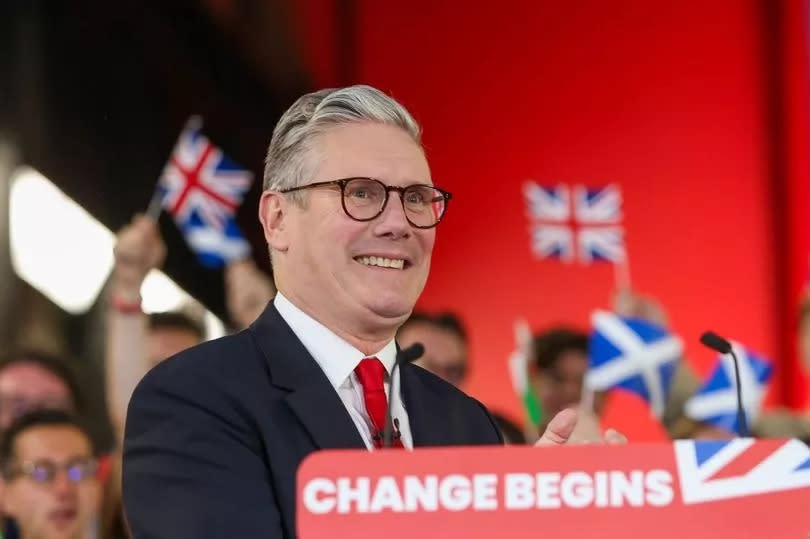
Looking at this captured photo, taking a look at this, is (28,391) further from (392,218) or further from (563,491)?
(563,491)

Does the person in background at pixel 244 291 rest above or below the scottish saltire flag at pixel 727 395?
above

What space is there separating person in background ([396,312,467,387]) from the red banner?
2893mm

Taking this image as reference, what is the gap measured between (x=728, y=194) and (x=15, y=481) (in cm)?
353

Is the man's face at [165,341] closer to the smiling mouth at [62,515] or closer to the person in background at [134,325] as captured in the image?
the person in background at [134,325]

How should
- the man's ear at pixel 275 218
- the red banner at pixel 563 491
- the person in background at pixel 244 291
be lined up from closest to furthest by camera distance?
the red banner at pixel 563 491
the man's ear at pixel 275 218
the person in background at pixel 244 291

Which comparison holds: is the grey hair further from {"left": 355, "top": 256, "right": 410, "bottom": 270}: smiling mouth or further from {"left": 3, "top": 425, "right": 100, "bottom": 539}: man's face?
{"left": 3, "top": 425, "right": 100, "bottom": 539}: man's face

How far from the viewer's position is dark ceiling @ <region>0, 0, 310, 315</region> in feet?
11.6

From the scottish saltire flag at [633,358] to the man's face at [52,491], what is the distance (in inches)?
78.6

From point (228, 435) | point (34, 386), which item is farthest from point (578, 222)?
point (228, 435)

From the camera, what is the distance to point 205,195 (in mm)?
4492

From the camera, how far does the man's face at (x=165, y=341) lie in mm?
3791

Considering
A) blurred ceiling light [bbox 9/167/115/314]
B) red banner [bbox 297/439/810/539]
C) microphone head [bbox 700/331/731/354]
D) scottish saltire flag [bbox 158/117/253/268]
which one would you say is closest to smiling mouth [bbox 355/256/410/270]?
microphone head [bbox 700/331/731/354]

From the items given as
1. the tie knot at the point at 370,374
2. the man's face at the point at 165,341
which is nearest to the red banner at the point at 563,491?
the tie knot at the point at 370,374

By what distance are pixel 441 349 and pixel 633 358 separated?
1039mm
